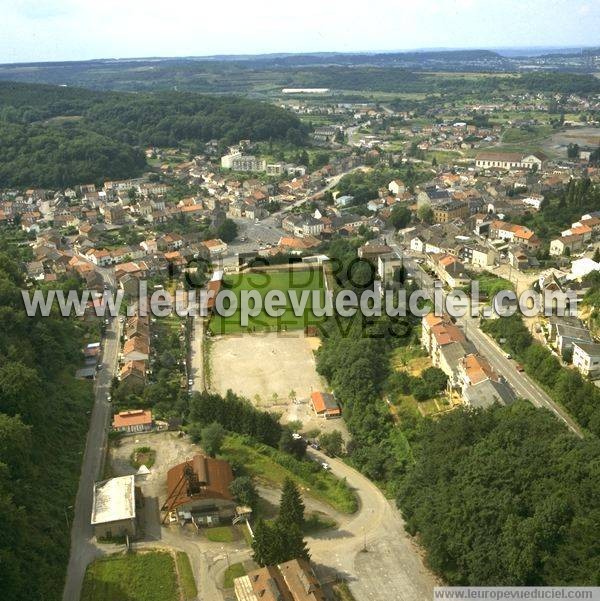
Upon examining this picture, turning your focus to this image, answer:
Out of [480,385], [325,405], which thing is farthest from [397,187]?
[480,385]

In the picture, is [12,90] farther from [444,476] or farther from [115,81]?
[444,476]

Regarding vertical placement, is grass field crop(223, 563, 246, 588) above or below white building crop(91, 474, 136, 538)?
below

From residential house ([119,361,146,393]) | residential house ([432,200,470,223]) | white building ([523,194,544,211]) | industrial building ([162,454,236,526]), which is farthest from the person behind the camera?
white building ([523,194,544,211])

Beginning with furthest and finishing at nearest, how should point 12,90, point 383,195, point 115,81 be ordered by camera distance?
point 115,81 < point 12,90 < point 383,195

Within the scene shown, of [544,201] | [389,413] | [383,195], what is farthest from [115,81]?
[389,413]

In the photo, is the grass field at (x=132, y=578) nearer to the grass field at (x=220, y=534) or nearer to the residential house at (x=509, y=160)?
the grass field at (x=220, y=534)

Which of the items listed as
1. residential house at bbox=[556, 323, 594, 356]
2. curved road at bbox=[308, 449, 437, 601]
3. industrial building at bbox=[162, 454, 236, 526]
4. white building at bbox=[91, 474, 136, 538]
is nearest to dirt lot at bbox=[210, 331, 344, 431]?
curved road at bbox=[308, 449, 437, 601]

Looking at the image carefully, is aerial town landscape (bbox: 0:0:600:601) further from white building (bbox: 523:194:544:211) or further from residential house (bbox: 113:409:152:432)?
white building (bbox: 523:194:544:211)
